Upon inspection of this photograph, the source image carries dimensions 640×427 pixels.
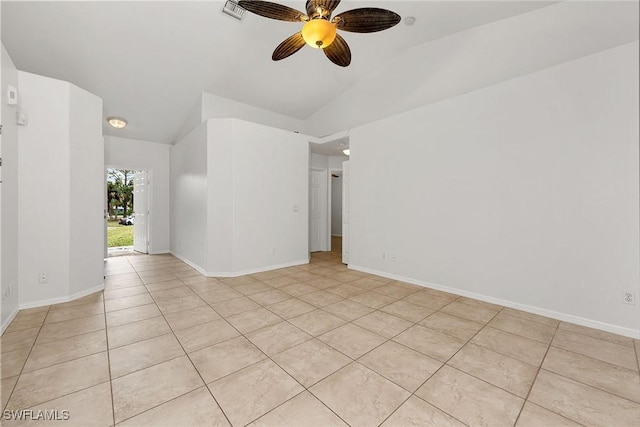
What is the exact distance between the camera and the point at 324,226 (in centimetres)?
708

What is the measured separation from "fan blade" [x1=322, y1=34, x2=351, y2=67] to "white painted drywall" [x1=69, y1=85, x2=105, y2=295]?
327 cm

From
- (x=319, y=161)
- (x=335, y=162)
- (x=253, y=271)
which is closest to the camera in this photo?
(x=253, y=271)

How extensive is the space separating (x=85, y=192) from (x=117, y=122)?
272 centimetres

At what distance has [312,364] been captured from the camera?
6.50 ft

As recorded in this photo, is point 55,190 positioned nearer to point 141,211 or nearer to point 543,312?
point 141,211

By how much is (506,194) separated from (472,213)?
0.46 metres

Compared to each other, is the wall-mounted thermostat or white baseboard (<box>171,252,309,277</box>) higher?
the wall-mounted thermostat

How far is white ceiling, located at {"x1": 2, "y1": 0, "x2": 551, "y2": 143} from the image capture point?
3.13m

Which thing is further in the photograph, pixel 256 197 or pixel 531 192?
pixel 256 197

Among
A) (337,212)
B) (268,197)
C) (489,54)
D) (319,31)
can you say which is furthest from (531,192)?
(337,212)

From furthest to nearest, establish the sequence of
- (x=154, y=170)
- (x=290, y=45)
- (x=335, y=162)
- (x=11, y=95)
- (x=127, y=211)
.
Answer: (x=127, y=211), (x=335, y=162), (x=154, y=170), (x=290, y=45), (x=11, y=95)

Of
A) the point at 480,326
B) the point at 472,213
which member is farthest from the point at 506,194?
the point at 480,326

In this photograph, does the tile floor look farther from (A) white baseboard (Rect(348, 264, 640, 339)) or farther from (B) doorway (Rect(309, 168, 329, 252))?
(B) doorway (Rect(309, 168, 329, 252))

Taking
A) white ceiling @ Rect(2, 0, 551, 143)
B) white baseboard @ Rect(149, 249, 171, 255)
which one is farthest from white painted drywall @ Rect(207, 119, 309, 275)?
white baseboard @ Rect(149, 249, 171, 255)
